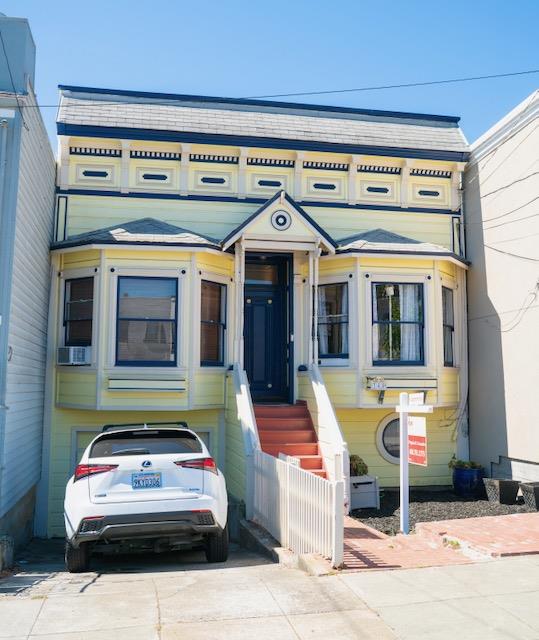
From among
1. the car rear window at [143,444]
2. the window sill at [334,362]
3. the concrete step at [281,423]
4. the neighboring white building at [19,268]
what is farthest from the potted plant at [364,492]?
the neighboring white building at [19,268]

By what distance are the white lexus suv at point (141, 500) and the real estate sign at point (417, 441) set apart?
2.83m

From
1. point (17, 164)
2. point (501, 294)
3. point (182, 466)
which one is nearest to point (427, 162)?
point (501, 294)

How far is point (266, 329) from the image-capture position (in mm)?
14148

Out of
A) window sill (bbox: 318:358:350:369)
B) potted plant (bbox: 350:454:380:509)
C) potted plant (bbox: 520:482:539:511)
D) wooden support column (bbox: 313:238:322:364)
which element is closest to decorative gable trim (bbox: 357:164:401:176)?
wooden support column (bbox: 313:238:322:364)

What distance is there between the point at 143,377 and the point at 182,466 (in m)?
4.92

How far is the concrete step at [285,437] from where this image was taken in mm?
12074

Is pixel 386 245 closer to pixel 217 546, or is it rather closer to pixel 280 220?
pixel 280 220

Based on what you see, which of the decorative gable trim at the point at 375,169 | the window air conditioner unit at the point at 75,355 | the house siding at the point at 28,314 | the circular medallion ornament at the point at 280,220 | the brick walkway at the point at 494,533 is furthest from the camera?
the decorative gable trim at the point at 375,169

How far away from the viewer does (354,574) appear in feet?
21.7

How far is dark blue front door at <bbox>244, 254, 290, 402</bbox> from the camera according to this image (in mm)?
14008

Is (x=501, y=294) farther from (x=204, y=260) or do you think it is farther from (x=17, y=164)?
(x=17, y=164)

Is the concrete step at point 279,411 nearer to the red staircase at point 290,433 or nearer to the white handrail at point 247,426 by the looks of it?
the red staircase at point 290,433

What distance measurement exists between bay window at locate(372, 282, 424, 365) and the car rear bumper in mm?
6793

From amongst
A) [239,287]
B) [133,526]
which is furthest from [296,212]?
[133,526]
